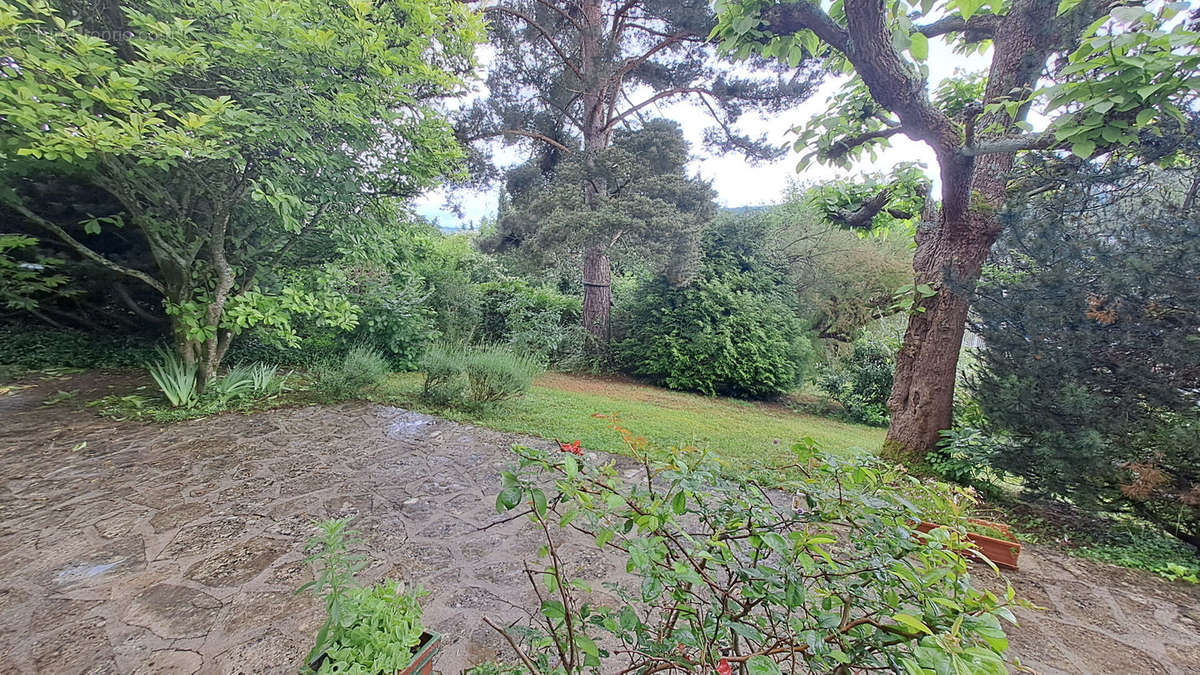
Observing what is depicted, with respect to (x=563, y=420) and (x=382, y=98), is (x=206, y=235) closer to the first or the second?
(x=382, y=98)

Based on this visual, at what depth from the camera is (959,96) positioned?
13.0 ft

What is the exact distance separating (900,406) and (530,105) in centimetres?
837

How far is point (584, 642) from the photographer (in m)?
0.80

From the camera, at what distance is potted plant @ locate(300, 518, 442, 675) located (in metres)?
0.95

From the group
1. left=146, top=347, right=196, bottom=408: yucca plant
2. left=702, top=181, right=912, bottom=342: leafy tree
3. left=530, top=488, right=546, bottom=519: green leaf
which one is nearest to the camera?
left=530, top=488, right=546, bottom=519: green leaf

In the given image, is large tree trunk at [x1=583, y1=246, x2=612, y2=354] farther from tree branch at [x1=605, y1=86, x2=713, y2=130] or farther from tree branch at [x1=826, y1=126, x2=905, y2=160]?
tree branch at [x1=826, y1=126, x2=905, y2=160]

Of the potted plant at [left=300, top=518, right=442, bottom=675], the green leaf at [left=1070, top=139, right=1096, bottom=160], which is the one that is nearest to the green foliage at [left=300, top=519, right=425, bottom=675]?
the potted plant at [left=300, top=518, right=442, bottom=675]

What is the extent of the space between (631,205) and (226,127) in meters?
5.18

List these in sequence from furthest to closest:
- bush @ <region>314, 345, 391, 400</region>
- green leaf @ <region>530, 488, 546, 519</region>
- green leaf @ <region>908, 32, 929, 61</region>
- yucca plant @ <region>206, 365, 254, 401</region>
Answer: bush @ <region>314, 345, 391, 400</region> → yucca plant @ <region>206, 365, 254, 401</region> → green leaf @ <region>908, 32, 929, 61</region> → green leaf @ <region>530, 488, 546, 519</region>

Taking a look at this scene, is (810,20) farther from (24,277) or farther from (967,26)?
(24,277)

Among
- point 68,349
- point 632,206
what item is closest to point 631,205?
point 632,206

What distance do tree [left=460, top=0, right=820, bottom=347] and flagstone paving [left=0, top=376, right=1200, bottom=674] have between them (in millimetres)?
5433

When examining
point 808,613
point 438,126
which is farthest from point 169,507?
point 438,126

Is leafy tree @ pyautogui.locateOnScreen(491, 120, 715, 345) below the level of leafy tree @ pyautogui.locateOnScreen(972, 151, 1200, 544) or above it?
above
